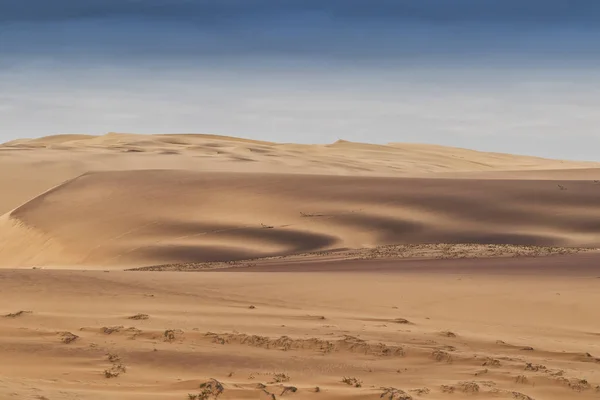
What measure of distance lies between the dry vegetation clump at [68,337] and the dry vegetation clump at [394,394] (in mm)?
3628

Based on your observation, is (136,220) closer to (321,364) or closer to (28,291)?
(28,291)

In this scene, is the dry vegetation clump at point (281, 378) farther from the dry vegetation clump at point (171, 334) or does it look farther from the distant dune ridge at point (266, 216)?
the distant dune ridge at point (266, 216)

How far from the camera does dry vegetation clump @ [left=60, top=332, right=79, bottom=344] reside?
31.4 feet

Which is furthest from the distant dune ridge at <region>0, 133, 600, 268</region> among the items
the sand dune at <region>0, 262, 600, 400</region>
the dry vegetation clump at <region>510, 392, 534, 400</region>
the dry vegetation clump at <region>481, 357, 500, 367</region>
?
the dry vegetation clump at <region>510, 392, 534, 400</region>

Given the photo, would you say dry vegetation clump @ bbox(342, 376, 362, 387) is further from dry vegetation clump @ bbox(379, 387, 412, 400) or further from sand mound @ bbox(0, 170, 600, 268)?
sand mound @ bbox(0, 170, 600, 268)

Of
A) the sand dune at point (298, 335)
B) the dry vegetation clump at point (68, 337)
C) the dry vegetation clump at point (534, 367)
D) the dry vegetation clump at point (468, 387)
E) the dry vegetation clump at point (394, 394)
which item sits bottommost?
the sand dune at point (298, 335)

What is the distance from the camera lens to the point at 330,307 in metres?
13.0

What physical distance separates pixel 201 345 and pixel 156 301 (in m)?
3.22

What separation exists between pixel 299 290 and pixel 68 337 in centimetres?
499

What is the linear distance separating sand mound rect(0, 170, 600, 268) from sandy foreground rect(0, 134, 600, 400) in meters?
0.09

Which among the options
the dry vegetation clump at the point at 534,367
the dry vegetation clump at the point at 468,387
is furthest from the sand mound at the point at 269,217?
→ the dry vegetation clump at the point at 468,387

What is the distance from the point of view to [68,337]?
9.73 metres

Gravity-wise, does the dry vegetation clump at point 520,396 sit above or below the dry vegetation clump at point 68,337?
above

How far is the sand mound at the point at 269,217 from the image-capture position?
24.6 m
